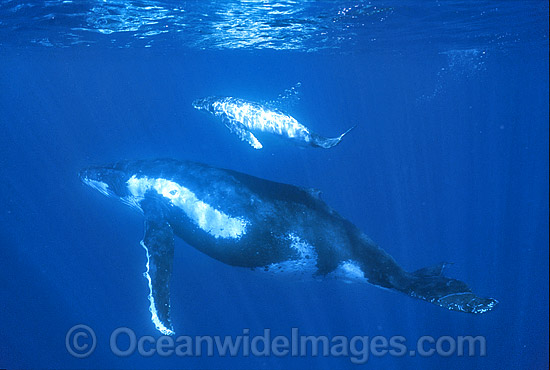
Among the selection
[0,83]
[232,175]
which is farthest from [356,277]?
[0,83]

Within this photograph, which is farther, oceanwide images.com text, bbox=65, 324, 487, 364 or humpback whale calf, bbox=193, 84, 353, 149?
oceanwide images.com text, bbox=65, 324, 487, 364

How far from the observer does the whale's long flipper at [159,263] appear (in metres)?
6.57

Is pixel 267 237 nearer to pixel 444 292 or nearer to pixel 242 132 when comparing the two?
pixel 444 292

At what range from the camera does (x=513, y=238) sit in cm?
3228

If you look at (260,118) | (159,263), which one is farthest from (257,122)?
(159,263)

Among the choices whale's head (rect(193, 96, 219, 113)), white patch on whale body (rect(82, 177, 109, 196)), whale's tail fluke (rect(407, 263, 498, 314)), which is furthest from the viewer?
whale's head (rect(193, 96, 219, 113))

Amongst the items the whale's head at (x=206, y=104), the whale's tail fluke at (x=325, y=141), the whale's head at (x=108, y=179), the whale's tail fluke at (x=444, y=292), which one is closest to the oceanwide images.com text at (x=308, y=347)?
the whale's head at (x=108, y=179)

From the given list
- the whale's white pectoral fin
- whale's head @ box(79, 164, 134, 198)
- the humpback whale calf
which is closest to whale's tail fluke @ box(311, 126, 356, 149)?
the humpback whale calf

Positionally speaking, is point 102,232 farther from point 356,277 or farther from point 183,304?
point 356,277

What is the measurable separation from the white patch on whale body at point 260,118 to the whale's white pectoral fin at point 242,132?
4.1 inches

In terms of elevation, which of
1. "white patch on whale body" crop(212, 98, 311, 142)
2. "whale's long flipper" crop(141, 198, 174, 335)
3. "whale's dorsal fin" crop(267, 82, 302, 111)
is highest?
"white patch on whale body" crop(212, 98, 311, 142)

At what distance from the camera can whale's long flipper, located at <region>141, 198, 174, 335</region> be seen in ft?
21.6

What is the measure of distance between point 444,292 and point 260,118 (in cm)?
613

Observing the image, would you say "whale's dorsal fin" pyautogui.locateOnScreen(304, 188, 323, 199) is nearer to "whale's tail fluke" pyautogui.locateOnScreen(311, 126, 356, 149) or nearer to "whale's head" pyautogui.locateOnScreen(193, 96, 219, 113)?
"whale's tail fluke" pyautogui.locateOnScreen(311, 126, 356, 149)
